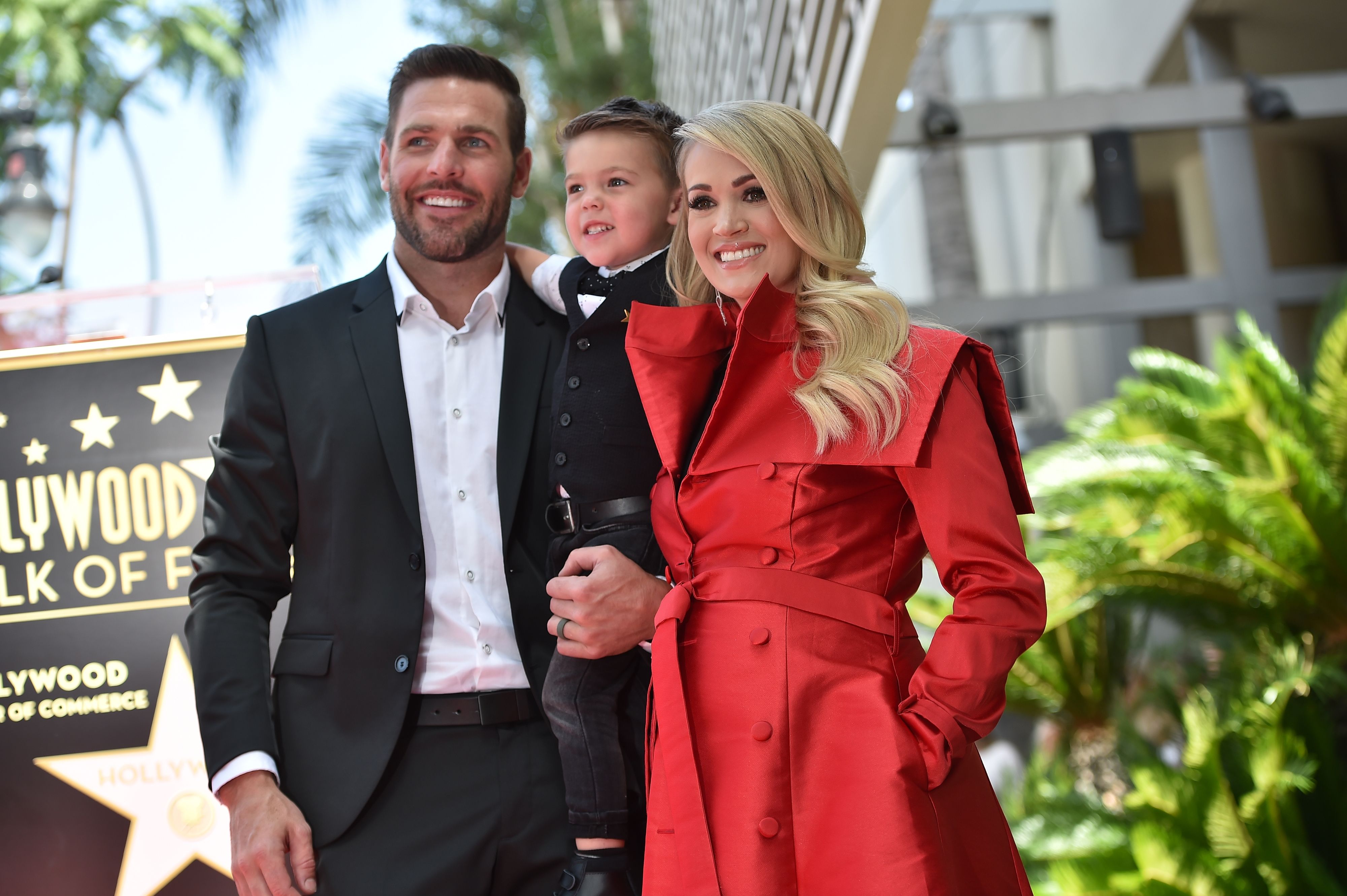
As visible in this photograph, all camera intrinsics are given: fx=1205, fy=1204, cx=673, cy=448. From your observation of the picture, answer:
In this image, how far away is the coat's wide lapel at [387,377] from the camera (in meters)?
2.62

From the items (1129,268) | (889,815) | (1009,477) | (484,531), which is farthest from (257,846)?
(1129,268)

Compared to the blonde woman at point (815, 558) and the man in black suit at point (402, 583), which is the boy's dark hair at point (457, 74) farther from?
the blonde woman at point (815, 558)

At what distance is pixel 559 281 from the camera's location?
2.87m

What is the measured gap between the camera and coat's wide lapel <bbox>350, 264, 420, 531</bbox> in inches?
103

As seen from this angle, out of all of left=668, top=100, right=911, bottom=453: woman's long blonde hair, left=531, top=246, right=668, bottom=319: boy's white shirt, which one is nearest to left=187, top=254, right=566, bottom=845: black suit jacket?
left=531, top=246, right=668, bottom=319: boy's white shirt

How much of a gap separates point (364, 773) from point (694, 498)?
0.90 metres

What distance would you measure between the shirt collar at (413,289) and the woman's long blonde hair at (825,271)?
0.54 meters

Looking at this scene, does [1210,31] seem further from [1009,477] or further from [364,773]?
[364,773]

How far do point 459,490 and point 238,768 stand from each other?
2.38 feet

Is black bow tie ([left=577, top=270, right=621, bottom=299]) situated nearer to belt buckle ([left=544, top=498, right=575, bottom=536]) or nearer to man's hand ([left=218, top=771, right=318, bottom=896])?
belt buckle ([left=544, top=498, right=575, bottom=536])

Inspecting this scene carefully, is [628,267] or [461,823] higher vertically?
[628,267]

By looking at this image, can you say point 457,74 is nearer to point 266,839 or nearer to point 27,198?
point 266,839

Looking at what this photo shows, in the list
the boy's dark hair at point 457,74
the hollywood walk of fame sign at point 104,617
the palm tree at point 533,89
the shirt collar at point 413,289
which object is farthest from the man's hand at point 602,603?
the palm tree at point 533,89

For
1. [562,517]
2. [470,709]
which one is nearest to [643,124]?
[562,517]
